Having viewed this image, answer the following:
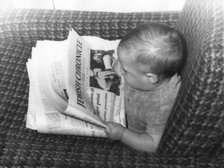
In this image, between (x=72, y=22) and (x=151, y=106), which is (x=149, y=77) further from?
(x=72, y=22)

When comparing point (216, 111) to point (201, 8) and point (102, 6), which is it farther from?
point (102, 6)

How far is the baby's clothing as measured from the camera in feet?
2.41

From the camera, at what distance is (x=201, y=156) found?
628 mm

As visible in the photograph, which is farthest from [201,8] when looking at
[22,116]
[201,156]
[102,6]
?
[102,6]

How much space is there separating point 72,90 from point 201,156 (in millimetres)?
329

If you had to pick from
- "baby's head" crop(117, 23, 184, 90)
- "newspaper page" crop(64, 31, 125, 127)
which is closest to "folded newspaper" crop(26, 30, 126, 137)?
"newspaper page" crop(64, 31, 125, 127)

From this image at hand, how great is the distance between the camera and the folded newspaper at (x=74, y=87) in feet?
2.62

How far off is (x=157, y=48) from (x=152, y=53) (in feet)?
0.05

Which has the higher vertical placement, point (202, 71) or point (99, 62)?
point (202, 71)

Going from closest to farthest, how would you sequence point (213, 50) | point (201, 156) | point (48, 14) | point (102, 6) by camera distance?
point (213, 50)
point (201, 156)
point (48, 14)
point (102, 6)

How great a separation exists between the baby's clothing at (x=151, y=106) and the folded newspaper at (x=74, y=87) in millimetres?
37

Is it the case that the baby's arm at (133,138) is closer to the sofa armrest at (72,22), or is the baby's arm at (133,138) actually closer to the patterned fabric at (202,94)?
the patterned fabric at (202,94)

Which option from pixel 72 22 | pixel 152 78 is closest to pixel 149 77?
pixel 152 78

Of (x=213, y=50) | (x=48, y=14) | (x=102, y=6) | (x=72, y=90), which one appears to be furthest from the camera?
(x=102, y=6)
